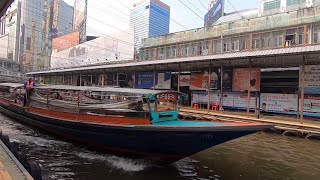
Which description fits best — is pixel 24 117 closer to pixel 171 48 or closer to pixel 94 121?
pixel 94 121

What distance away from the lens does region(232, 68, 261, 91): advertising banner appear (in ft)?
74.1

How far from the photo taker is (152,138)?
362 inches

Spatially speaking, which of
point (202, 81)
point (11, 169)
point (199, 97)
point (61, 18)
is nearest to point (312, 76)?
point (202, 81)

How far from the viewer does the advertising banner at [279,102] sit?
21517 millimetres

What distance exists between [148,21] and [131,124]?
36.5 meters

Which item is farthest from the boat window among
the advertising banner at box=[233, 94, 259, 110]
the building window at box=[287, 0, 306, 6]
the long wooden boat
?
the building window at box=[287, 0, 306, 6]

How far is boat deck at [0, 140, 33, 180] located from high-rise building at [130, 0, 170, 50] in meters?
37.9

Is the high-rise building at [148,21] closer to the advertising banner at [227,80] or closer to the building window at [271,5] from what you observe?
the building window at [271,5]

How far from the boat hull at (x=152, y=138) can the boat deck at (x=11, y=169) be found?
3402 mm

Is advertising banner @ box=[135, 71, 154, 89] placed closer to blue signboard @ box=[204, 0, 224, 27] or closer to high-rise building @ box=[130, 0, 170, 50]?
high-rise building @ box=[130, 0, 170, 50]

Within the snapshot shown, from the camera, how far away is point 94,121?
11.0 metres

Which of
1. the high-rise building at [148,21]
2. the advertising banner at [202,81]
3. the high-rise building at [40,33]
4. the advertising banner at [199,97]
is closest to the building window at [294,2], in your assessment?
the high-rise building at [148,21]

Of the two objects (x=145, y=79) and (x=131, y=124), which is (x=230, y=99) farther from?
(x=131, y=124)

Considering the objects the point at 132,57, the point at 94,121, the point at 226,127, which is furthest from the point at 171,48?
the point at 226,127
